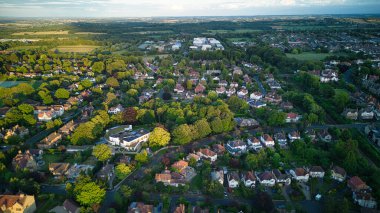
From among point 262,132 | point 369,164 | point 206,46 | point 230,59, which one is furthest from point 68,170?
point 206,46

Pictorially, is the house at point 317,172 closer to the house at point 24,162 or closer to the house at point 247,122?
the house at point 247,122

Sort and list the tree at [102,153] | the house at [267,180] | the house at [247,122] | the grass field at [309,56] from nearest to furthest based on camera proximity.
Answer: the house at [267,180] → the tree at [102,153] → the house at [247,122] → the grass field at [309,56]

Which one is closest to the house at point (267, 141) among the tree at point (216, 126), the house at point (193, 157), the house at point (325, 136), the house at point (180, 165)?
the tree at point (216, 126)

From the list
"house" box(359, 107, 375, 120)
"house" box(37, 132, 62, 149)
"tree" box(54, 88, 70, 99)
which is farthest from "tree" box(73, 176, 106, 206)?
"house" box(359, 107, 375, 120)

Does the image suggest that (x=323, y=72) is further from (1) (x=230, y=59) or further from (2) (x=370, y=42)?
(2) (x=370, y=42)

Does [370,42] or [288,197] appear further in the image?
[370,42]

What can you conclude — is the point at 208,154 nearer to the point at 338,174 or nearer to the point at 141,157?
the point at 141,157
